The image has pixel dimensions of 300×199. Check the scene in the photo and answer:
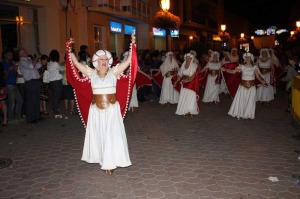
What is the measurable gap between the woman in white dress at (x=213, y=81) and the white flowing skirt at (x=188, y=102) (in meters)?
2.63

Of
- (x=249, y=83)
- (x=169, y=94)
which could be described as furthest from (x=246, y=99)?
(x=169, y=94)

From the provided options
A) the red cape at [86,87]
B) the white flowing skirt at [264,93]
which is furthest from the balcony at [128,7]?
the red cape at [86,87]

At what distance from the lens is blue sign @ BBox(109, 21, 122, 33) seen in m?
20.0

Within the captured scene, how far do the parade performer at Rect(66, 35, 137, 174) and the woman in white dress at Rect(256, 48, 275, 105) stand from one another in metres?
7.57

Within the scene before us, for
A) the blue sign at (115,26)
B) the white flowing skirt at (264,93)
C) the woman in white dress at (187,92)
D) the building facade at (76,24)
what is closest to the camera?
the woman in white dress at (187,92)

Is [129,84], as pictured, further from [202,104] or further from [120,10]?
[120,10]

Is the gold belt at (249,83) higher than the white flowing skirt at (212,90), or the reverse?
the gold belt at (249,83)

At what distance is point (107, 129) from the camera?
5.24 meters

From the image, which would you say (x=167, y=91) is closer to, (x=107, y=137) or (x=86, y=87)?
(x=86, y=87)

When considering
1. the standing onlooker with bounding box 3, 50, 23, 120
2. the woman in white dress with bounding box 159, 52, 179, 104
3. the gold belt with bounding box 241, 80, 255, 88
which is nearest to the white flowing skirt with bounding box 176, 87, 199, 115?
the gold belt with bounding box 241, 80, 255, 88

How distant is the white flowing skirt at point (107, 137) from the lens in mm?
5258

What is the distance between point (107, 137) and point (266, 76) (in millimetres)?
8698

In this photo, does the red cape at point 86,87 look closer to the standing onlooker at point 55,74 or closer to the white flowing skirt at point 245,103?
the standing onlooker at point 55,74

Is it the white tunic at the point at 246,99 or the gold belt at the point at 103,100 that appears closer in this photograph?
the gold belt at the point at 103,100
